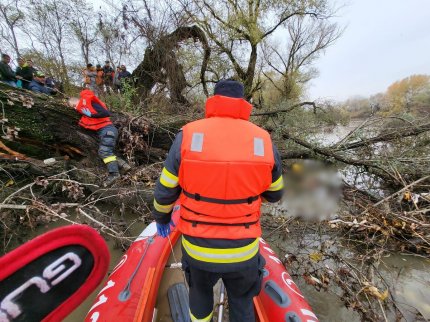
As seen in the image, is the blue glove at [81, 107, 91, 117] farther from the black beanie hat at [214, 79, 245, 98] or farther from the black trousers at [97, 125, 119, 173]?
the black beanie hat at [214, 79, 245, 98]

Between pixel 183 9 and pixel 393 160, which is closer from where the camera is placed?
pixel 393 160

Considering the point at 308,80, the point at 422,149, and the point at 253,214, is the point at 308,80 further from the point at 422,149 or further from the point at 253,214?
the point at 253,214

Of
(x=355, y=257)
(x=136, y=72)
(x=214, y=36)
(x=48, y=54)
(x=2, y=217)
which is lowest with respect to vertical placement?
(x=355, y=257)

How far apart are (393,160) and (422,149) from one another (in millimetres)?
743

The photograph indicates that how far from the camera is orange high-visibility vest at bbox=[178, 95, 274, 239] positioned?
1.55 meters

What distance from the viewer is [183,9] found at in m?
8.55

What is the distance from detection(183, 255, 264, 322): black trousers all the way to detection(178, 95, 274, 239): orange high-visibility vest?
0.95ft

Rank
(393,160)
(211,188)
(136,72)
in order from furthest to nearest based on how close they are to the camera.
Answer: (136,72) → (393,160) → (211,188)

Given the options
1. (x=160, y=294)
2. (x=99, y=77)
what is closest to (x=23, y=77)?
(x=99, y=77)

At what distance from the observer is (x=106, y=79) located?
25.7 ft

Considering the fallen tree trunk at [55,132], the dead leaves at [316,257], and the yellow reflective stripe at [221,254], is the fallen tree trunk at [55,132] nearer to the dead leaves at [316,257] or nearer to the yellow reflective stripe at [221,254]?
the dead leaves at [316,257]

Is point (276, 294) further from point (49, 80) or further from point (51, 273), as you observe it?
point (49, 80)

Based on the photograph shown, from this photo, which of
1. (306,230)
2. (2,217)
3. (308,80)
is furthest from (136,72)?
(308,80)

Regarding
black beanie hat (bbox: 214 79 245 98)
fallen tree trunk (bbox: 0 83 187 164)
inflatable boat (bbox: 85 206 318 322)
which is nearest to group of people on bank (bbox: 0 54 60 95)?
fallen tree trunk (bbox: 0 83 187 164)
